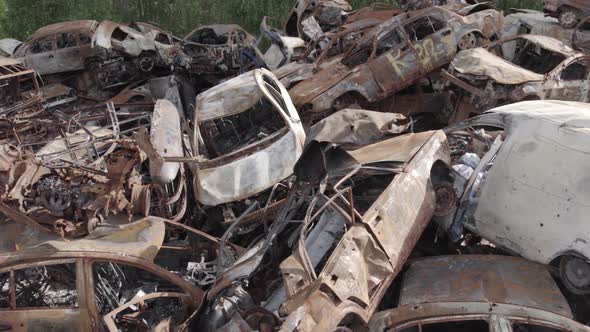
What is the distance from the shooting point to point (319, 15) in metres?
14.9

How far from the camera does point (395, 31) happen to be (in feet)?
31.9

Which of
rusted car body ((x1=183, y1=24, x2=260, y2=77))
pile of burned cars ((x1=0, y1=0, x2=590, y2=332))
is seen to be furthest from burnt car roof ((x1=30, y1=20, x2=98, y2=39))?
pile of burned cars ((x1=0, y1=0, x2=590, y2=332))

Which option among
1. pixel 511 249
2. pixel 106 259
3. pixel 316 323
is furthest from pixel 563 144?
pixel 106 259

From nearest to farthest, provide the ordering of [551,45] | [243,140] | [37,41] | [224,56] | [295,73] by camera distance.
A: [243,140] → [551,45] → [295,73] → [224,56] → [37,41]

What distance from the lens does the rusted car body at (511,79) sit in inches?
323

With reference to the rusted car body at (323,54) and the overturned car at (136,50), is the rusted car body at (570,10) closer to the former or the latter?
the rusted car body at (323,54)

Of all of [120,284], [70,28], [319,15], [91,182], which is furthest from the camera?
[319,15]

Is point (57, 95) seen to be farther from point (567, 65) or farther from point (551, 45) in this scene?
point (567, 65)

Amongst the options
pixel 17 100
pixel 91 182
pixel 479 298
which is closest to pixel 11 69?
pixel 17 100

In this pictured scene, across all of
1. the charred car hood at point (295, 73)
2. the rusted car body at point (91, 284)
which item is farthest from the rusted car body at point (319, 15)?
the rusted car body at point (91, 284)

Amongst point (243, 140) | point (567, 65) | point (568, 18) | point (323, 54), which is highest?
point (567, 65)

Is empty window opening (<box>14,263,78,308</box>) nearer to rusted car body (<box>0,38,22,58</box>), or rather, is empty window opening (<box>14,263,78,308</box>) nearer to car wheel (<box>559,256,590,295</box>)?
car wheel (<box>559,256,590,295</box>)

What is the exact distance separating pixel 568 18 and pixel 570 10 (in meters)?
0.16

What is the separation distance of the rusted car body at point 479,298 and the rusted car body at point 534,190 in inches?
9.7
